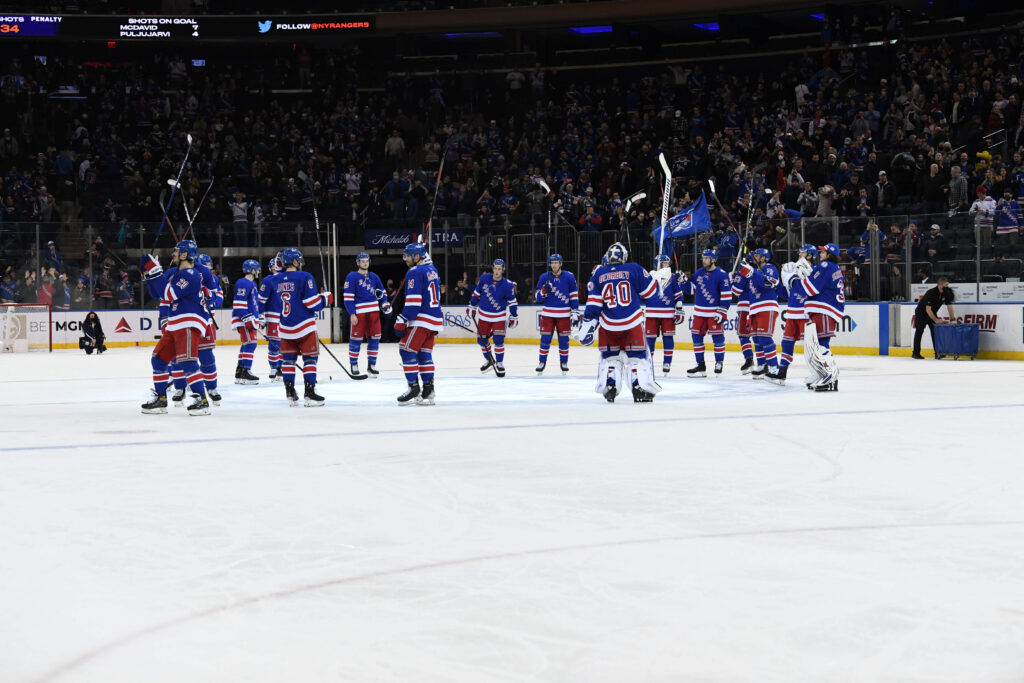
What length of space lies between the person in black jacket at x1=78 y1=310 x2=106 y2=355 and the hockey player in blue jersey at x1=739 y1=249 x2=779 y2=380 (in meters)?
14.5

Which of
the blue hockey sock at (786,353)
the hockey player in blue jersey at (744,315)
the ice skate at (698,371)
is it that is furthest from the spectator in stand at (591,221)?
the blue hockey sock at (786,353)

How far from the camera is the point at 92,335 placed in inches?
1002

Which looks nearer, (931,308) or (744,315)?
(744,315)

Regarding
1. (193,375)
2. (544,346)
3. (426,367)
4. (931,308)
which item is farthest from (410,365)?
(931,308)

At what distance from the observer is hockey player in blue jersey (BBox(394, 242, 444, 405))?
40.8 feet

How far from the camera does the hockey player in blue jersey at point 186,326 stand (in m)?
11.7

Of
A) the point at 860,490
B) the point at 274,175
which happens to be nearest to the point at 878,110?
the point at 274,175

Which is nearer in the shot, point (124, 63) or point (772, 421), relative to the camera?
point (772, 421)

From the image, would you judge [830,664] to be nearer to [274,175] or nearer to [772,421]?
[772,421]

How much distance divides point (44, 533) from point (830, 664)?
373 cm

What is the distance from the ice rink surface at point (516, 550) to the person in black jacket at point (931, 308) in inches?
381

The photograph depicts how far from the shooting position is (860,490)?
6.72 metres

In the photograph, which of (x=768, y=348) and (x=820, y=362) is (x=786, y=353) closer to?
(x=820, y=362)

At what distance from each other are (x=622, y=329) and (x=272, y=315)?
5.50 metres
